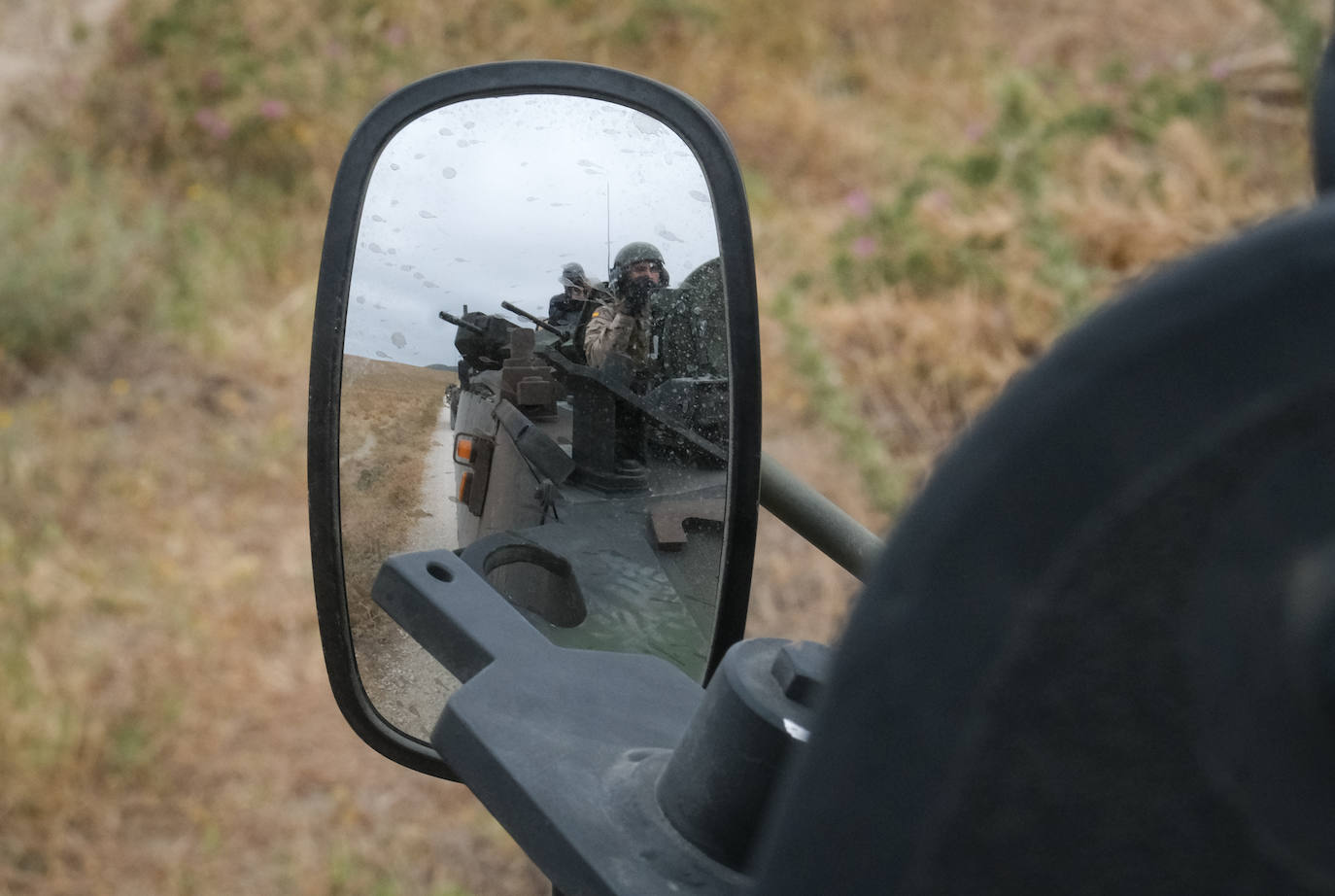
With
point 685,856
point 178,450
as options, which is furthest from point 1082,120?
point 685,856

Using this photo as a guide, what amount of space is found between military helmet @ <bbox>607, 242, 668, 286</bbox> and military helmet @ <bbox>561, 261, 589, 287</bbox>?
21 mm

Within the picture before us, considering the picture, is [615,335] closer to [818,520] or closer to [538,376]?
[538,376]

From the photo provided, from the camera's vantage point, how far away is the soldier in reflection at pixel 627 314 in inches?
38.5

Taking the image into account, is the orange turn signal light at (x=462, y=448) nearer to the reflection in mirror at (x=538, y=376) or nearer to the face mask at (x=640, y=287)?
the reflection in mirror at (x=538, y=376)

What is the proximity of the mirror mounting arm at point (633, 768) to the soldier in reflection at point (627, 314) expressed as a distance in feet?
1.33

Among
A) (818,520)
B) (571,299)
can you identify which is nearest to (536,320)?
(571,299)

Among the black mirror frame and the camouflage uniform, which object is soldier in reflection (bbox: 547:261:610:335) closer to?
the camouflage uniform

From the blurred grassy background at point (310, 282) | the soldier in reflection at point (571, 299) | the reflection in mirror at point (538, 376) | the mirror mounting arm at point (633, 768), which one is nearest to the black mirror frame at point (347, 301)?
the reflection in mirror at point (538, 376)

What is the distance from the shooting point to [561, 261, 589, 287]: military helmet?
3.24ft

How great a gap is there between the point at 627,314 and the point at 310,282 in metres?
3.54

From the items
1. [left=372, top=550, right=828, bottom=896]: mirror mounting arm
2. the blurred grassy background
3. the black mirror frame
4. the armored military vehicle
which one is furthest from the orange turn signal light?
the blurred grassy background

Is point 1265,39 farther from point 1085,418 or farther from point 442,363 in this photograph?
point 1085,418

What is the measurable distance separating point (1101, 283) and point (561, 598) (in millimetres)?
3167

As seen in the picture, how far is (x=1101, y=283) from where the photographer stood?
378 centimetres
